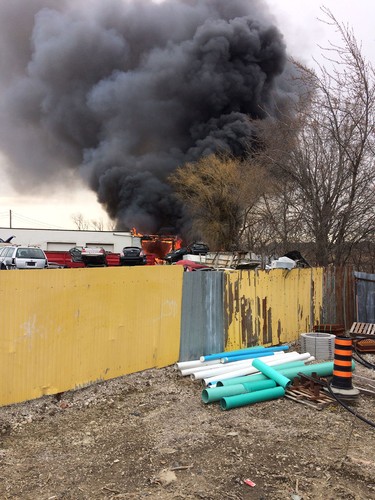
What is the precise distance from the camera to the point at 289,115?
1471cm

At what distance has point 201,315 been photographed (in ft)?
23.1

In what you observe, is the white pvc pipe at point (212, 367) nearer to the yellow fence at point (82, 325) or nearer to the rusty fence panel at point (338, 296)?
the yellow fence at point (82, 325)

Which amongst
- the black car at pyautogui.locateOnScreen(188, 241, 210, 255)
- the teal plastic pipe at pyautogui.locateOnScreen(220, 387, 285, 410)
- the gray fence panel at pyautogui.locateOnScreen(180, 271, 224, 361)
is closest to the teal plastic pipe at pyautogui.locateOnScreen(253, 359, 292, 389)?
the teal plastic pipe at pyautogui.locateOnScreen(220, 387, 285, 410)

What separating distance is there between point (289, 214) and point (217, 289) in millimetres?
10039

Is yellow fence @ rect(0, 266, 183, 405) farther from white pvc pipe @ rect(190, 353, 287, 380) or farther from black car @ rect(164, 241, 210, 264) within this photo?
black car @ rect(164, 241, 210, 264)

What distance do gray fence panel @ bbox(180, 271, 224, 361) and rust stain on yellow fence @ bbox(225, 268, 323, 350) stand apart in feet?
0.75

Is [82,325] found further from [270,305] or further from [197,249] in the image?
[197,249]

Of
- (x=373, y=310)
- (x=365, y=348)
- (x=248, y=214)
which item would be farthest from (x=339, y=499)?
(x=248, y=214)

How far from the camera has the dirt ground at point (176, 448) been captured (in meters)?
3.29

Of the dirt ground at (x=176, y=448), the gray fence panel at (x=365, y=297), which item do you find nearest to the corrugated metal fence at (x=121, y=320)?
the dirt ground at (x=176, y=448)

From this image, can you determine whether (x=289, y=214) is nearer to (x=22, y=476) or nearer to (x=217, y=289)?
(x=217, y=289)

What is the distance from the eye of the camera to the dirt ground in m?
3.29

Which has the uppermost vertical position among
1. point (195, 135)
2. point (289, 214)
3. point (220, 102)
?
point (220, 102)

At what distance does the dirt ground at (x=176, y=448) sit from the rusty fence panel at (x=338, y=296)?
4.92 m
